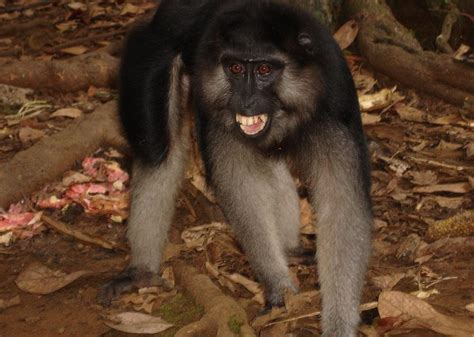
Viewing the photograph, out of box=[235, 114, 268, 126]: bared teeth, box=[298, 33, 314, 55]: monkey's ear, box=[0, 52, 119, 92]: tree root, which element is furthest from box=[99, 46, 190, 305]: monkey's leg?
box=[0, 52, 119, 92]: tree root

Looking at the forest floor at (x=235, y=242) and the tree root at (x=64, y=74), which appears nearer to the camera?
the forest floor at (x=235, y=242)

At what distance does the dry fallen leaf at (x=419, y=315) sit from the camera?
15.1 ft

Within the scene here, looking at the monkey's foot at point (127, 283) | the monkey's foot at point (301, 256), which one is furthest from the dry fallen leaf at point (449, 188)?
the monkey's foot at point (127, 283)

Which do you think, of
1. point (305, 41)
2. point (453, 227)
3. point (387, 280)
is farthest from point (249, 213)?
point (453, 227)

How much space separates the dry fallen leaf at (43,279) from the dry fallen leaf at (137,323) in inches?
23.0

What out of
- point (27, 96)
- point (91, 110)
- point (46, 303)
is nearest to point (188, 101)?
point (46, 303)

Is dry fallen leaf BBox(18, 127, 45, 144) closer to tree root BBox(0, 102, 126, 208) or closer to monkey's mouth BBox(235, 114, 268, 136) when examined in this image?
tree root BBox(0, 102, 126, 208)

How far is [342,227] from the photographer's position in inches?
193

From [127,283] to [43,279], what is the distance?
1.85 ft

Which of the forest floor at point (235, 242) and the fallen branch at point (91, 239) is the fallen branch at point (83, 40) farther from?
the fallen branch at point (91, 239)

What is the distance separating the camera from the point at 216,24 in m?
4.88

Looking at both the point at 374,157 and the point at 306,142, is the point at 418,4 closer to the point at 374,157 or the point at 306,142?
the point at 374,157

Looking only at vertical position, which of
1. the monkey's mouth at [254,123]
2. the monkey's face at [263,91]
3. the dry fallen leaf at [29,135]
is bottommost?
the dry fallen leaf at [29,135]

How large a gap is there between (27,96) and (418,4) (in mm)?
3954
